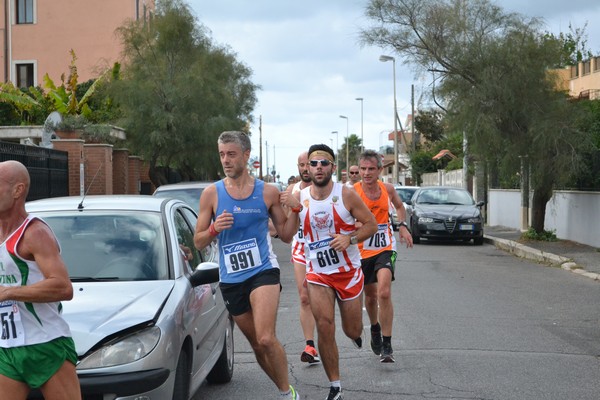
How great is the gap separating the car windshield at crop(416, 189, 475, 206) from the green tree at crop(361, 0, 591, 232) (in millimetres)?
2331

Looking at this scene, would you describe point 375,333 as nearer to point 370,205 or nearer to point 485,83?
point 370,205

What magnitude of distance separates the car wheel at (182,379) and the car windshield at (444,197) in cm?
2007

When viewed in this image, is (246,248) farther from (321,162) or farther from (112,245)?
(321,162)

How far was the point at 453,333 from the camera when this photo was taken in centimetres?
940

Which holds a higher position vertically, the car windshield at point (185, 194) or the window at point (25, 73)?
the window at point (25, 73)

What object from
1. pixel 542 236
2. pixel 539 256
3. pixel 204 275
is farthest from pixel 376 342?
pixel 542 236

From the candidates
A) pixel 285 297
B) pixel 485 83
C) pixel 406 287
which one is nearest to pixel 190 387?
pixel 285 297

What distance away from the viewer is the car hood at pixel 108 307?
4711mm

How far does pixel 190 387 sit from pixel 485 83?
1695 centimetres

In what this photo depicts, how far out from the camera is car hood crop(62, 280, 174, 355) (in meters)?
4.71

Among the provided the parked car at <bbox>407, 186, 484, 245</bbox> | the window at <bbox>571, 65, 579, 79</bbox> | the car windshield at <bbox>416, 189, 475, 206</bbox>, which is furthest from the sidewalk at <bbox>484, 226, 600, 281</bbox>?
the window at <bbox>571, 65, 579, 79</bbox>

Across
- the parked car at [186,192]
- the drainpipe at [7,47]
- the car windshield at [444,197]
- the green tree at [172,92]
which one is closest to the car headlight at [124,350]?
the parked car at [186,192]

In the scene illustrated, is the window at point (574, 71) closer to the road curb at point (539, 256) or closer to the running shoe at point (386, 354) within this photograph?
the road curb at point (539, 256)

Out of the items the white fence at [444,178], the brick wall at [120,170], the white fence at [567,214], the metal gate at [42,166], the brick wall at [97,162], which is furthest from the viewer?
the white fence at [444,178]
